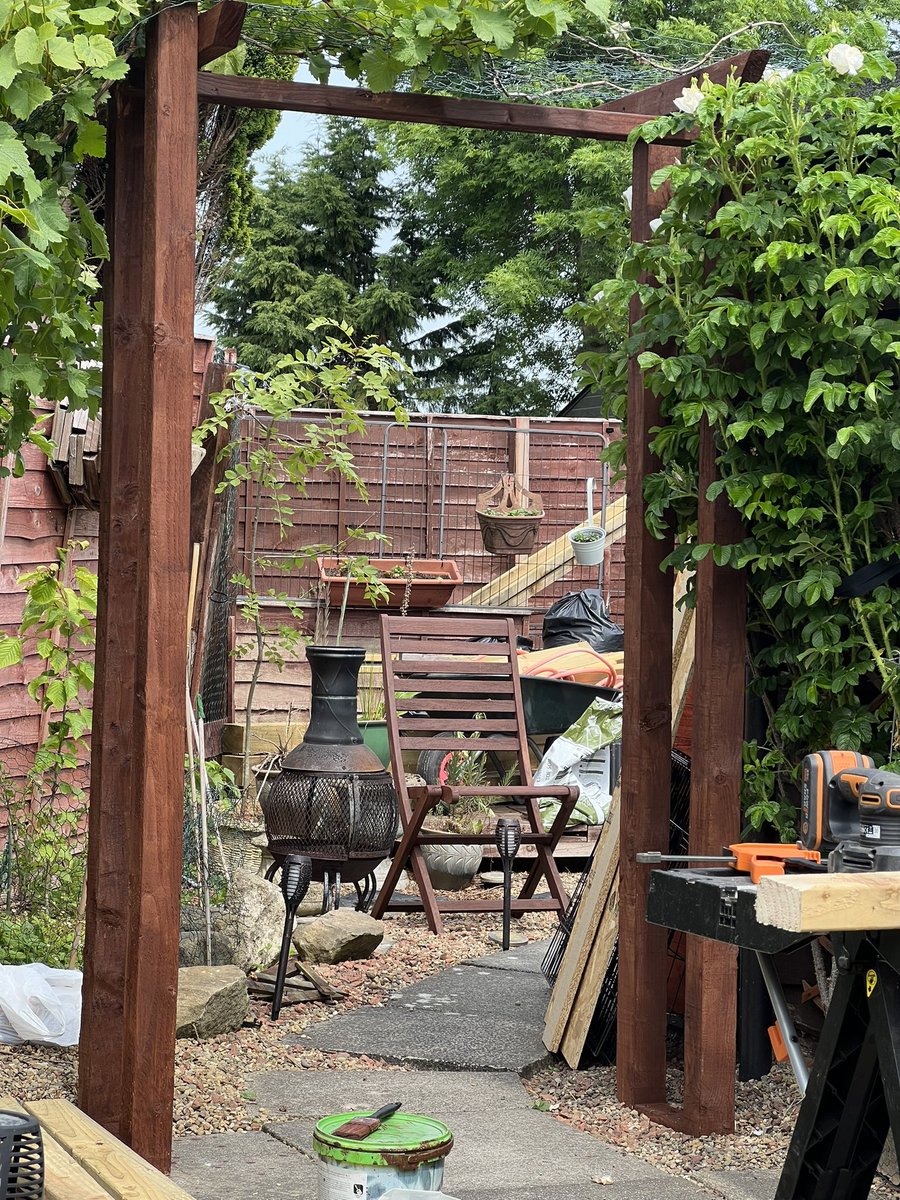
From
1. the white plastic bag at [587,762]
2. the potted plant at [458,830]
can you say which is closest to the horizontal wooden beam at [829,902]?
the potted plant at [458,830]

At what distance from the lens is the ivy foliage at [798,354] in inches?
136

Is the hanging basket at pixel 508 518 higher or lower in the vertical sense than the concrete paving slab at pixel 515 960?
higher

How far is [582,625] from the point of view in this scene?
1134cm

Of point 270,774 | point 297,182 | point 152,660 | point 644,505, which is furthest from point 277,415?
point 297,182

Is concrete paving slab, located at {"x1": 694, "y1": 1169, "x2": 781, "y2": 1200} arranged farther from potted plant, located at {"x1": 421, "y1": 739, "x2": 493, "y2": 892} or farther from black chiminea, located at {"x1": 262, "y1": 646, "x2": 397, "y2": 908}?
potted plant, located at {"x1": 421, "y1": 739, "x2": 493, "y2": 892}

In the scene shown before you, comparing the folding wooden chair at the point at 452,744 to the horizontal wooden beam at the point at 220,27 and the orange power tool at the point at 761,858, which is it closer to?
the horizontal wooden beam at the point at 220,27

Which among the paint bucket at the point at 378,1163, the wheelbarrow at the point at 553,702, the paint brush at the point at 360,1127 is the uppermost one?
the wheelbarrow at the point at 553,702

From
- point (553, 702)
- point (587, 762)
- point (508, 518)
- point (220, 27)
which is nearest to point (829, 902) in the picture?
point (220, 27)

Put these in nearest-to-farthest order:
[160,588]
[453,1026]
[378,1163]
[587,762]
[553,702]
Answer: [378,1163], [160,588], [453,1026], [587,762], [553,702]

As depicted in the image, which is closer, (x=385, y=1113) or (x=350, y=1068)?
(x=385, y=1113)

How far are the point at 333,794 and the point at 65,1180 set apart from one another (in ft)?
11.2

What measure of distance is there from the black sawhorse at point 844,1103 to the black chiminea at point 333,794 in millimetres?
3670

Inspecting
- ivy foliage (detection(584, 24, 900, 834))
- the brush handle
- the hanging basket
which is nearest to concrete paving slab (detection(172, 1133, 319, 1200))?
the brush handle

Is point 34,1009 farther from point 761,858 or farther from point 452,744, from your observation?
point 452,744
